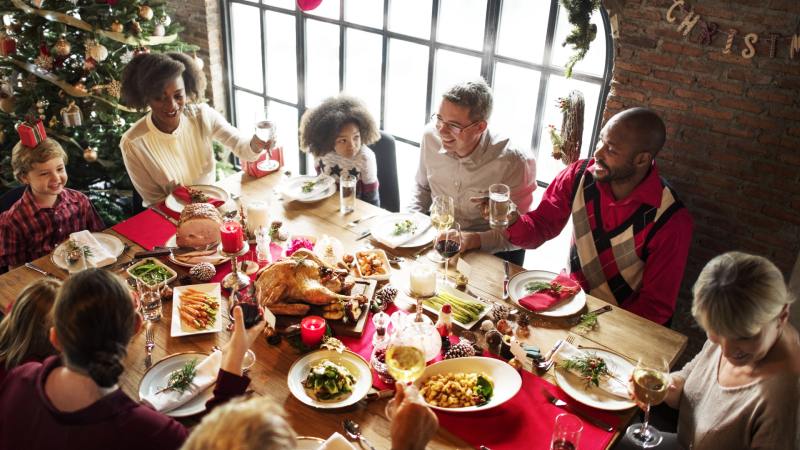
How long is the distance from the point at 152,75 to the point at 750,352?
3.17 metres

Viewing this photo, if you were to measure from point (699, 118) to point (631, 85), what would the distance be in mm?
386

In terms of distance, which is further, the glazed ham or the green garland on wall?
the green garland on wall

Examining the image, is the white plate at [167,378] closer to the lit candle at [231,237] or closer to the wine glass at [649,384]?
the lit candle at [231,237]

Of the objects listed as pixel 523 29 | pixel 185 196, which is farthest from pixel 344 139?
pixel 523 29

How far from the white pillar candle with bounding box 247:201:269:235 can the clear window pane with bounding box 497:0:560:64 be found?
6.80ft

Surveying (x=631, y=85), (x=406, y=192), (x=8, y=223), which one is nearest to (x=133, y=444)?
(x=8, y=223)

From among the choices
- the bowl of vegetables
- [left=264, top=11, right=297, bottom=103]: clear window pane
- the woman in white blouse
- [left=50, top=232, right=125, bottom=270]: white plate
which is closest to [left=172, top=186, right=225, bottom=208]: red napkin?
the woman in white blouse

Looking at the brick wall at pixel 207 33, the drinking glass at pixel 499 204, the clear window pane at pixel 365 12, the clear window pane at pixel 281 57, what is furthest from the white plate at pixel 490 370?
the brick wall at pixel 207 33

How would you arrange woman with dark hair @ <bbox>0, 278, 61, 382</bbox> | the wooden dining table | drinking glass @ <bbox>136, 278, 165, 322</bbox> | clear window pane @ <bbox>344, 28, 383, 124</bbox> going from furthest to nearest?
clear window pane @ <bbox>344, 28, 383, 124</bbox> → drinking glass @ <bbox>136, 278, 165, 322</bbox> → the wooden dining table → woman with dark hair @ <bbox>0, 278, 61, 382</bbox>

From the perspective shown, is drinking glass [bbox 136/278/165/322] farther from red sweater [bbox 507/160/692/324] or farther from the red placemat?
red sweater [bbox 507/160/692/324]

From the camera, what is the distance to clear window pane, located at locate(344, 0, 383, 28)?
4609 millimetres

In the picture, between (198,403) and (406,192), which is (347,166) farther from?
(198,403)

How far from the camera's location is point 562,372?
2201mm

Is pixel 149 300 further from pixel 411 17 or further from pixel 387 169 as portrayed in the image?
pixel 411 17
